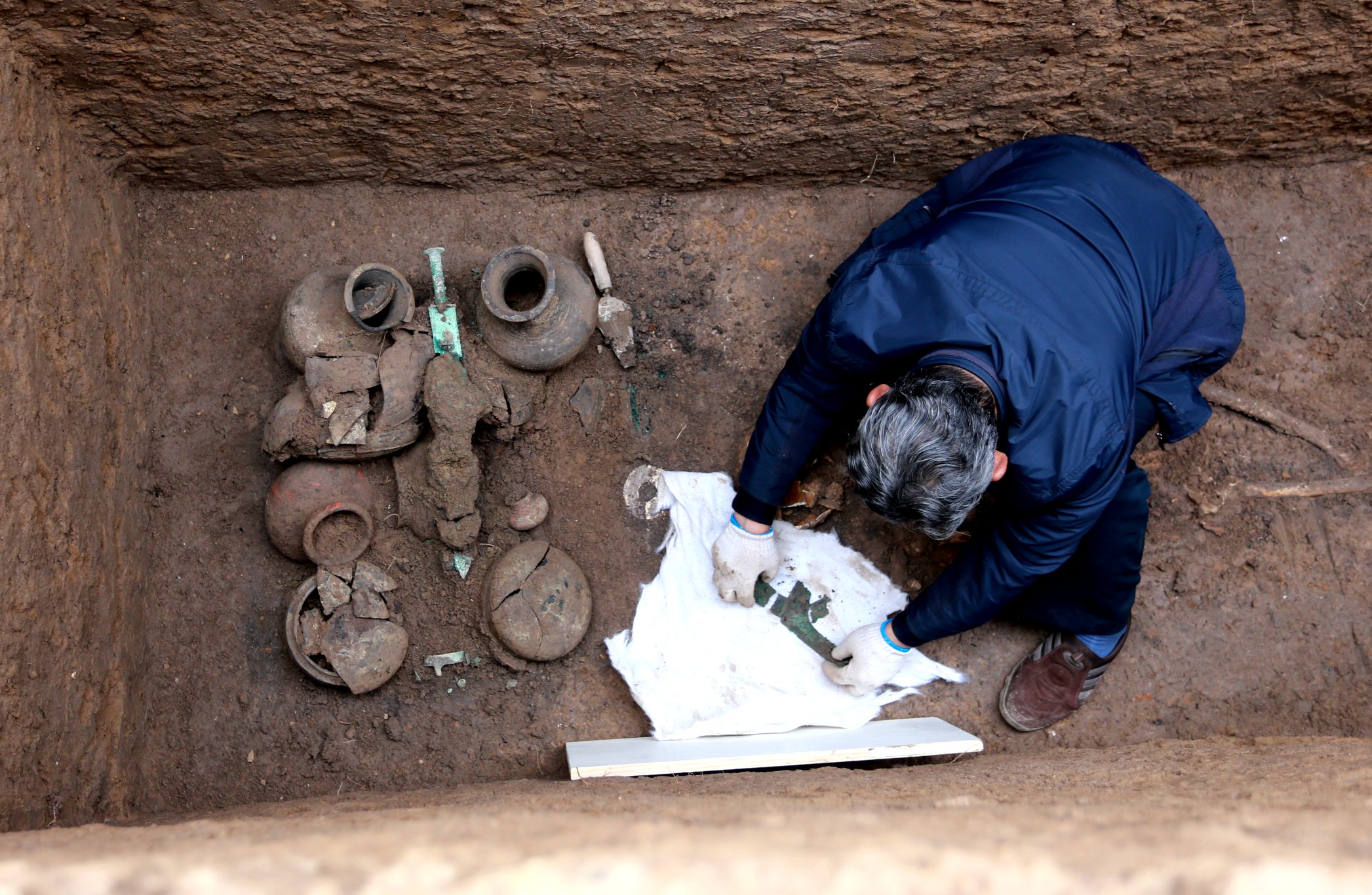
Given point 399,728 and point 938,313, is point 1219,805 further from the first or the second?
point 399,728

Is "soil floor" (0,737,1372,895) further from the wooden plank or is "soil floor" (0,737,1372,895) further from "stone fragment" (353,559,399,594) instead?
"stone fragment" (353,559,399,594)

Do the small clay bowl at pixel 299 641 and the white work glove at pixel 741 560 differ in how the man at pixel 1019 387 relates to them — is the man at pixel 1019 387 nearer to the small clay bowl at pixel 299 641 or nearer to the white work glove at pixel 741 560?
the white work glove at pixel 741 560

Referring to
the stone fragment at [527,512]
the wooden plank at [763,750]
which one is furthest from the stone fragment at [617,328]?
the wooden plank at [763,750]

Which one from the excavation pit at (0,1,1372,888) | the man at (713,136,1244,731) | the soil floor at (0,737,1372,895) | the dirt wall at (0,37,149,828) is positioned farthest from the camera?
the excavation pit at (0,1,1372,888)

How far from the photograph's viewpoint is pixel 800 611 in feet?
10.5

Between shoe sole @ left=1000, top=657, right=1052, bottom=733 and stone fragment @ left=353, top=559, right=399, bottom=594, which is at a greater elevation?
stone fragment @ left=353, top=559, right=399, bottom=594

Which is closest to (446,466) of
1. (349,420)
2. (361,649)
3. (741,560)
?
(349,420)

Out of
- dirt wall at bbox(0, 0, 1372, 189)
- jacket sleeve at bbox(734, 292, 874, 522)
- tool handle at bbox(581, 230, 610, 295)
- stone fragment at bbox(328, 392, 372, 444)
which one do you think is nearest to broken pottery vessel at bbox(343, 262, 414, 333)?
stone fragment at bbox(328, 392, 372, 444)

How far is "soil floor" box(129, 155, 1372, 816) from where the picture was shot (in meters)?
3.04

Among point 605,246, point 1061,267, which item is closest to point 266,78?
point 605,246

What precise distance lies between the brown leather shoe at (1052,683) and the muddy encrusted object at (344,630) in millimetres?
2104

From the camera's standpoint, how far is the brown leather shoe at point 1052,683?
3.07 meters

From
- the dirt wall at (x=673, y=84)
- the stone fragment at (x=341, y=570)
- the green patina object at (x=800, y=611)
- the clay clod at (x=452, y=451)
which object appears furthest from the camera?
the green patina object at (x=800, y=611)

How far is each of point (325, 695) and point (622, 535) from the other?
113cm
